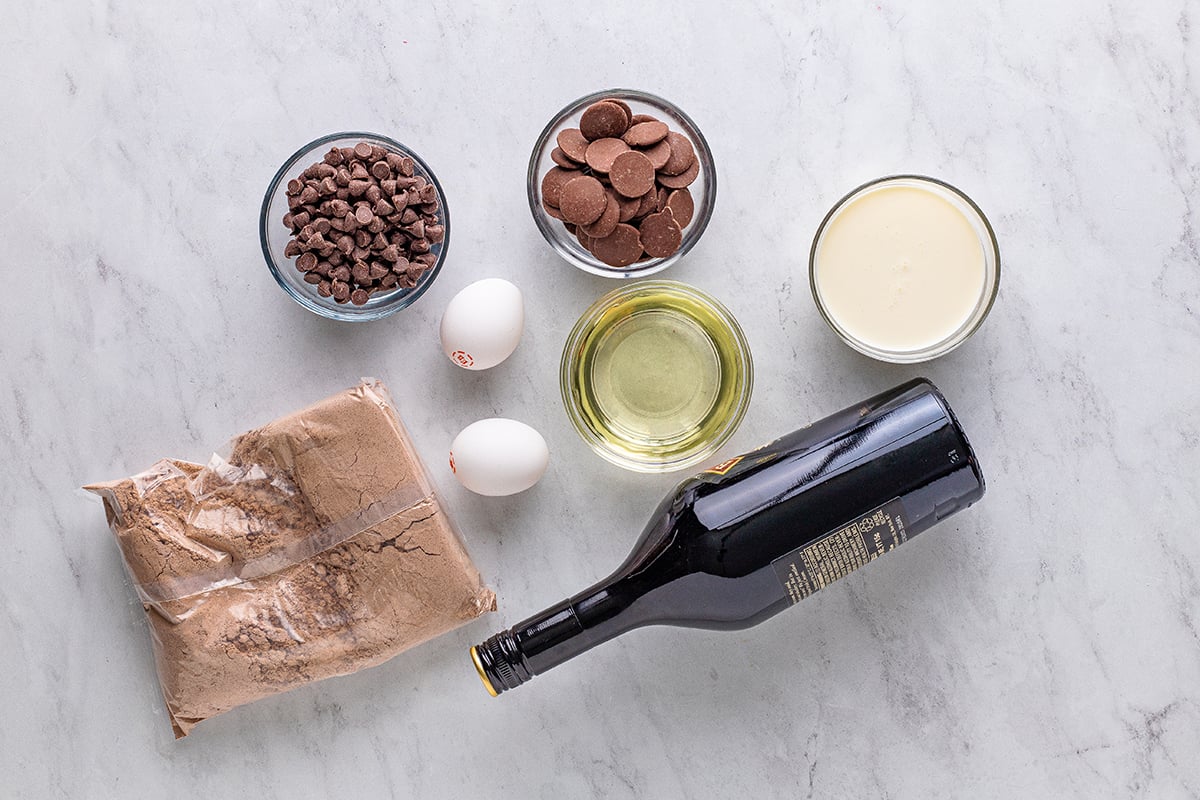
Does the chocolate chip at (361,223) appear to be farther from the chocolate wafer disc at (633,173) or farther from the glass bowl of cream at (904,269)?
the glass bowl of cream at (904,269)

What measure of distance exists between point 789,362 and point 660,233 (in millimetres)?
→ 256

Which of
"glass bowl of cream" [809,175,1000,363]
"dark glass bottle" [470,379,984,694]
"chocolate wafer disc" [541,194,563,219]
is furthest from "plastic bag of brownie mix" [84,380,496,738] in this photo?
"glass bowl of cream" [809,175,1000,363]

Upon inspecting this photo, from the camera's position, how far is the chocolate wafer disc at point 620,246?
1.17m

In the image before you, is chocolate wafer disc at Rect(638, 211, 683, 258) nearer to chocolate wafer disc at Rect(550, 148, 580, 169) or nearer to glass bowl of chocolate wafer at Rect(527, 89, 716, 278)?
glass bowl of chocolate wafer at Rect(527, 89, 716, 278)

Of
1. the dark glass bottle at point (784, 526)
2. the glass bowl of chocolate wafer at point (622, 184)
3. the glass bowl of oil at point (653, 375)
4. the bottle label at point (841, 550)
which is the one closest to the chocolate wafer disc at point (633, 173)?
the glass bowl of chocolate wafer at point (622, 184)

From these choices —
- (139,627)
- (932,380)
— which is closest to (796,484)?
(932,380)

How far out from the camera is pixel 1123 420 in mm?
1282

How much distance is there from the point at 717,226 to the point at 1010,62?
0.44 m

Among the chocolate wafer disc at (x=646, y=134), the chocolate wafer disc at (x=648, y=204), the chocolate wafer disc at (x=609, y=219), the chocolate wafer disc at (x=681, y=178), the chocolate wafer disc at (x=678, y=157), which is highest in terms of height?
the chocolate wafer disc at (x=646, y=134)

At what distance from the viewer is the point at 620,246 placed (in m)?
1.17

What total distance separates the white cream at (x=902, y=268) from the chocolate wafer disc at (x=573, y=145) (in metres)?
0.31

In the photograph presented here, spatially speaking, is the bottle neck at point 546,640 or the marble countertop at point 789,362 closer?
the bottle neck at point 546,640

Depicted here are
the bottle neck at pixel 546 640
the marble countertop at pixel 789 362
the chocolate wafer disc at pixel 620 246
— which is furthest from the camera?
the marble countertop at pixel 789 362

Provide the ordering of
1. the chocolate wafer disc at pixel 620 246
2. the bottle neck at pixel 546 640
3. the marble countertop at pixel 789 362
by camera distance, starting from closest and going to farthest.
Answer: the bottle neck at pixel 546 640
the chocolate wafer disc at pixel 620 246
the marble countertop at pixel 789 362
